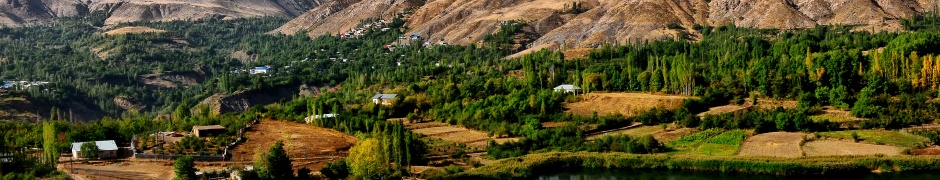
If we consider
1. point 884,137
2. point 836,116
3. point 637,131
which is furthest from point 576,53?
point 884,137

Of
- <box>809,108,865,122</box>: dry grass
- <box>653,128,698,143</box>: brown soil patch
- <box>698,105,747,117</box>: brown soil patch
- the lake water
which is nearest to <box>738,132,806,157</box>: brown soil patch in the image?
the lake water

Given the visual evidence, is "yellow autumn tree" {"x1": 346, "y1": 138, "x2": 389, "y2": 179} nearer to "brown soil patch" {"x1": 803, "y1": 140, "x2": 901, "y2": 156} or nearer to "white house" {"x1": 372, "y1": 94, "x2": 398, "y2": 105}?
"brown soil patch" {"x1": 803, "y1": 140, "x2": 901, "y2": 156}

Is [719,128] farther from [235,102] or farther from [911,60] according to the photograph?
[235,102]

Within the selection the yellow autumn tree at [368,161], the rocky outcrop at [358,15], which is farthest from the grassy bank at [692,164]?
the rocky outcrop at [358,15]

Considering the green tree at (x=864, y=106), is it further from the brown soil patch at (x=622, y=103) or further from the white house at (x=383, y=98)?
the white house at (x=383, y=98)

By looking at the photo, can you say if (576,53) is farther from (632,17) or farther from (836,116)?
(836,116)

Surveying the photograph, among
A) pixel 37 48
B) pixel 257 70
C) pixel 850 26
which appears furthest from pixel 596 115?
pixel 37 48
